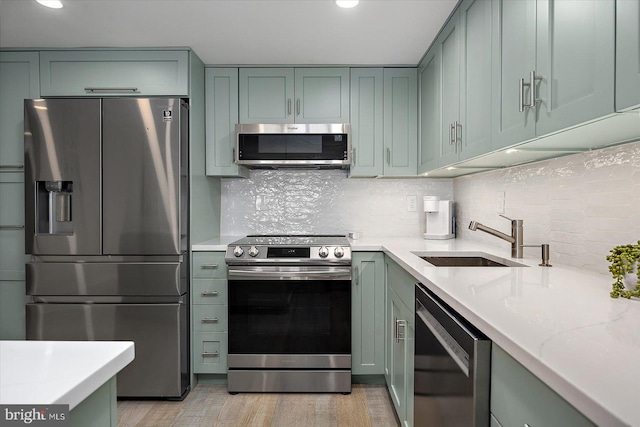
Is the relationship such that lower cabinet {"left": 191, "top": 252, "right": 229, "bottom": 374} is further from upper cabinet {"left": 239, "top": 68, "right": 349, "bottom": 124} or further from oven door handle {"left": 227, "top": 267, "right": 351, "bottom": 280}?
upper cabinet {"left": 239, "top": 68, "right": 349, "bottom": 124}

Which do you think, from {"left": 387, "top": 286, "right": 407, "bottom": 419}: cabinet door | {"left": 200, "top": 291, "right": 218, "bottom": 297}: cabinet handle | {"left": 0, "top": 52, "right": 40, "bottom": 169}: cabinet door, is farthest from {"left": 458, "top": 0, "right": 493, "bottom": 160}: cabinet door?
{"left": 0, "top": 52, "right": 40, "bottom": 169}: cabinet door

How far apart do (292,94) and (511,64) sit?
176 centimetres

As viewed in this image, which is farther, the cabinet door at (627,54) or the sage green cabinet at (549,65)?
the sage green cabinet at (549,65)

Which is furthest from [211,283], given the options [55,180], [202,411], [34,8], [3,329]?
[34,8]

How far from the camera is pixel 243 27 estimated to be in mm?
2264

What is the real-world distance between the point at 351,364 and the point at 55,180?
2.26m

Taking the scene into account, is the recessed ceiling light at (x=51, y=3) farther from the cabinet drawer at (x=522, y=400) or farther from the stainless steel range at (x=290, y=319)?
the cabinet drawer at (x=522, y=400)

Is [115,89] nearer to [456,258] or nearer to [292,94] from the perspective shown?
[292,94]

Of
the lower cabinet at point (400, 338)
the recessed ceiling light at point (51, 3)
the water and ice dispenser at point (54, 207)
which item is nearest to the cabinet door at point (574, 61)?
the lower cabinet at point (400, 338)

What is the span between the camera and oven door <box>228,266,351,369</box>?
251 cm

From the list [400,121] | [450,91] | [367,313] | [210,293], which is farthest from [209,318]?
[450,91]

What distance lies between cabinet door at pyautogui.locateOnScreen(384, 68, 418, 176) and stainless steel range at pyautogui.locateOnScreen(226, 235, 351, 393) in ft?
2.75

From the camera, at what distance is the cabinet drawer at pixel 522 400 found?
0.64 m

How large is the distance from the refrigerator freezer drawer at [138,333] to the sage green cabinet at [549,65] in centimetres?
218
